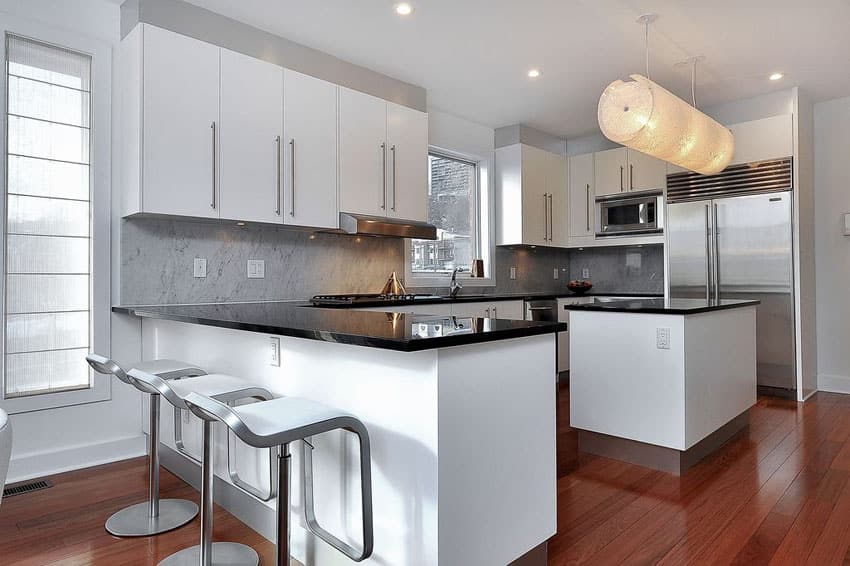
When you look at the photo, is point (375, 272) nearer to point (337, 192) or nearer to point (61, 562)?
point (337, 192)

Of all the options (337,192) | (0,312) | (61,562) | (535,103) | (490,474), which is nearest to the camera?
(490,474)

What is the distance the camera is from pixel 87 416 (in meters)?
2.90

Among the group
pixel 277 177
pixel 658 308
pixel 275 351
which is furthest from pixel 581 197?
pixel 275 351

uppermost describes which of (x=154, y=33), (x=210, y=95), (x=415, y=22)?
(x=415, y=22)

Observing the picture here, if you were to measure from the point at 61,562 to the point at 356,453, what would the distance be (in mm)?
1211

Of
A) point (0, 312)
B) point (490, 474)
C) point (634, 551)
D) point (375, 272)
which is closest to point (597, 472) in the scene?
point (634, 551)

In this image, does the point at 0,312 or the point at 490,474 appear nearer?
the point at 490,474

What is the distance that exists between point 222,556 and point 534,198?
4.29 metres

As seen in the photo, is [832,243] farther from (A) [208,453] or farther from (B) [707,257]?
(A) [208,453]

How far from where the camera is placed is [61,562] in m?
1.94

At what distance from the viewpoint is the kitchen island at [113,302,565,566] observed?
1486 millimetres

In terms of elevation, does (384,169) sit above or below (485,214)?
above

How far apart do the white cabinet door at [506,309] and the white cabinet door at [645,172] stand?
1754mm

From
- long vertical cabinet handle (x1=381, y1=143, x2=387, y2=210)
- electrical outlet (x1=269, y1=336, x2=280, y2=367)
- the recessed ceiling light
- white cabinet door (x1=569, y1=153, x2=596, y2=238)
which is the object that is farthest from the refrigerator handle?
electrical outlet (x1=269, y1=336, x2=280, y2=367)
